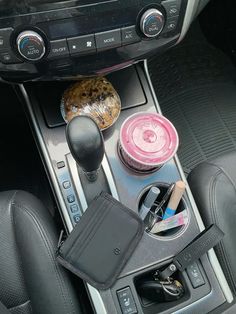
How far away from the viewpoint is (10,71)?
79 centimetres

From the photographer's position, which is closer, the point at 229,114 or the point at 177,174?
the point at 177,174

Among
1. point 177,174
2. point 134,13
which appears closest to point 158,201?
point 177,174

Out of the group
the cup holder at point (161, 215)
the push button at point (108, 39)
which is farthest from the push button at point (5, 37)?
the cup holder at point (161, 215)

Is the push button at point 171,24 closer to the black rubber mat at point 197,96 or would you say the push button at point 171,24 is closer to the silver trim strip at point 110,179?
the silver trim strip at point 110,179

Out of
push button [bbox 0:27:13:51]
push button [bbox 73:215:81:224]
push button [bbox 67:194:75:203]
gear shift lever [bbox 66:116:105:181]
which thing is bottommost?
push button [bbox 73:215:81:224]

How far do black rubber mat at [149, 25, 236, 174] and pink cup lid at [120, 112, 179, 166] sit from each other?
0.41 m

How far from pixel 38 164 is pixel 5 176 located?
100mm

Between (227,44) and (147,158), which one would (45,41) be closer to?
(147,158)

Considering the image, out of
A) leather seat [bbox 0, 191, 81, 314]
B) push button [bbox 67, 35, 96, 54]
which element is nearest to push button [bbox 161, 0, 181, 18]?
push button [bbox 67, 35, 96, 54]

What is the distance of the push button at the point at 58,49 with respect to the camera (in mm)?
769

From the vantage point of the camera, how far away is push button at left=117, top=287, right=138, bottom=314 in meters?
0.85

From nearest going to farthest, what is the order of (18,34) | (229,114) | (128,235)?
(18,34) → (128,235) → (229,114)

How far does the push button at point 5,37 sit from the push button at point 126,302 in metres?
0.48

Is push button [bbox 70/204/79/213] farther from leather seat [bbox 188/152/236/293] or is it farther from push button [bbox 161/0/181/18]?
push button [bbox 161/0/181/18]
